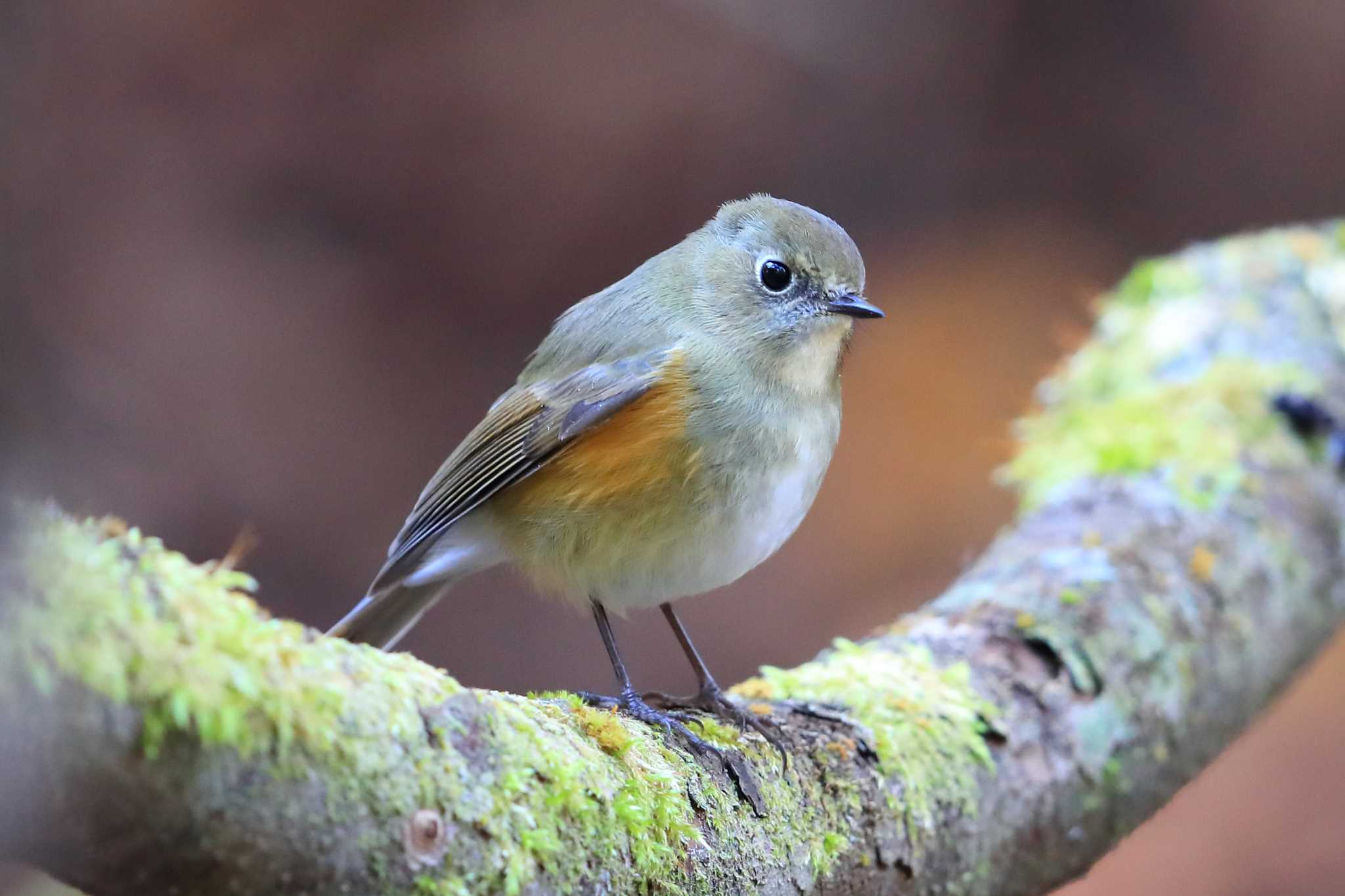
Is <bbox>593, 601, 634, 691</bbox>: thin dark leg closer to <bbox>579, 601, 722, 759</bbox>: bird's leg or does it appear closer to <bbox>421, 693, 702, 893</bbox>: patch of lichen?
<bbox>579, 601, 722, 759</bbox>: bird's leg

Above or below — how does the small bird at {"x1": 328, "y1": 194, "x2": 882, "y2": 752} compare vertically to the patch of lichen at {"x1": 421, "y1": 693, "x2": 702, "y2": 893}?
above

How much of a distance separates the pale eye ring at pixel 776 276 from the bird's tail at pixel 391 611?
1048 millimetres

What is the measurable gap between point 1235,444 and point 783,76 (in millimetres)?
3951

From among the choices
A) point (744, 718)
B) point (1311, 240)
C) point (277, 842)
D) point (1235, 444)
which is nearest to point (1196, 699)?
point (1235, 444)

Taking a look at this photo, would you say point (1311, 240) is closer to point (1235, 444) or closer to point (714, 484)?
point (1235, 444)

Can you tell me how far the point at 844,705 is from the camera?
2523 mm

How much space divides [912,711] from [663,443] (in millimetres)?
781

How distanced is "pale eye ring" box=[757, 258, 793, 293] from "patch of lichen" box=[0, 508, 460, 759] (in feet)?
5.55

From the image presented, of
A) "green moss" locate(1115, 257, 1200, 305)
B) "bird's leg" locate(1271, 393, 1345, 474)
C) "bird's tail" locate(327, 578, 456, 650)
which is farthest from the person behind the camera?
"green moss" locate(1115, 257, 1200, 305)

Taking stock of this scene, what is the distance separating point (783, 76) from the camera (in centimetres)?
691

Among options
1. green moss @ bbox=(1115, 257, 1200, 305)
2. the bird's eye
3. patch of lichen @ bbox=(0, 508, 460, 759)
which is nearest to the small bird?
the bird's eye

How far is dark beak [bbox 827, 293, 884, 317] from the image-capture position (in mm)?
2725

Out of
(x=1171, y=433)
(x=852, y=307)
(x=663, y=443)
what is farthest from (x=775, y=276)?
(x=1171, y=433)

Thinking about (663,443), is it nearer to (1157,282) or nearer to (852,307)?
(852,307)
